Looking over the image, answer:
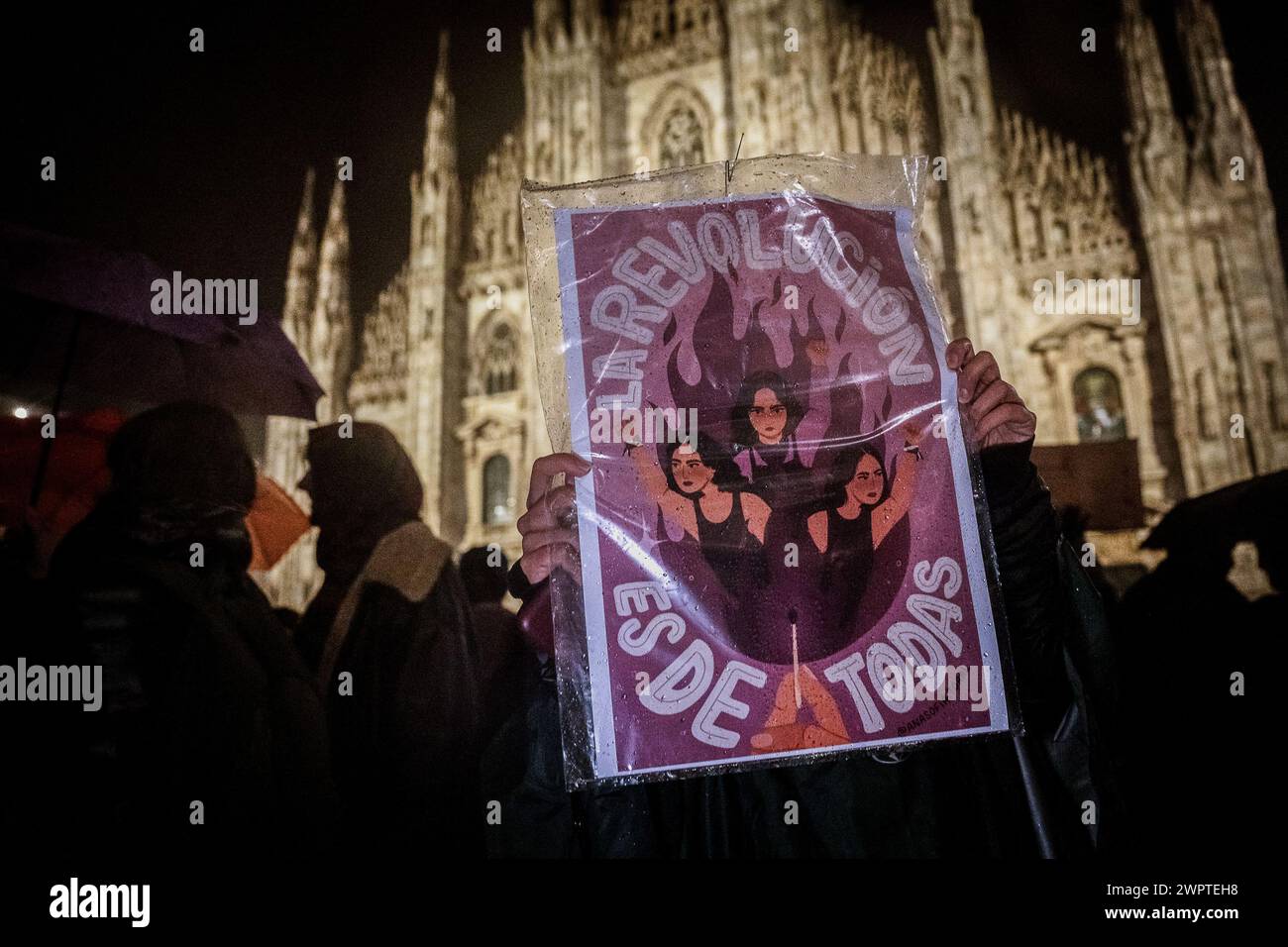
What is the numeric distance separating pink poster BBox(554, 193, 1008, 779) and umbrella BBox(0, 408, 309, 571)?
2.86 meters

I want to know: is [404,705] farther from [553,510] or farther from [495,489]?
[495,489]

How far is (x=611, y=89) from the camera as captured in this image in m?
19.0

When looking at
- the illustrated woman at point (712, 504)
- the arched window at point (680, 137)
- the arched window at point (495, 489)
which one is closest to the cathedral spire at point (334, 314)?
the arched window at point (495, 489)

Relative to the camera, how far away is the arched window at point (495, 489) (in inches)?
699

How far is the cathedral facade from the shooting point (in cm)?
1365

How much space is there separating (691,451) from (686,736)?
0.48 meters

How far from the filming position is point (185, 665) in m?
2.27

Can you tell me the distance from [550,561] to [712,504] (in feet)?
0.99

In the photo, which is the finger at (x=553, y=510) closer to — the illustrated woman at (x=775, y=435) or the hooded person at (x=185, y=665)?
the illustrated woman at (x=775, y=435)

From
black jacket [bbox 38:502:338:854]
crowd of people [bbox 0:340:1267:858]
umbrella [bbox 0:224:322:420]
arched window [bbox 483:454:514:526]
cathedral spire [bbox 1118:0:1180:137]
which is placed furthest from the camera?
arched window [bbox 483:454:514:526]

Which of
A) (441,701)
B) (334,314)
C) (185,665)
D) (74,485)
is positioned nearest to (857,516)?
(441,701)

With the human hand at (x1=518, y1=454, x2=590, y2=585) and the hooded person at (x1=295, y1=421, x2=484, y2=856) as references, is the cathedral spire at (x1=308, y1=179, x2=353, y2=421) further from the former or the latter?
the human hand at (x1=518, y1=454, x2=590, y2=585)

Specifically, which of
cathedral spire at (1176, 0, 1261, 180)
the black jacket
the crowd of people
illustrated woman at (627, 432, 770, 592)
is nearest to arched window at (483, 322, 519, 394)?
the crowd of people
